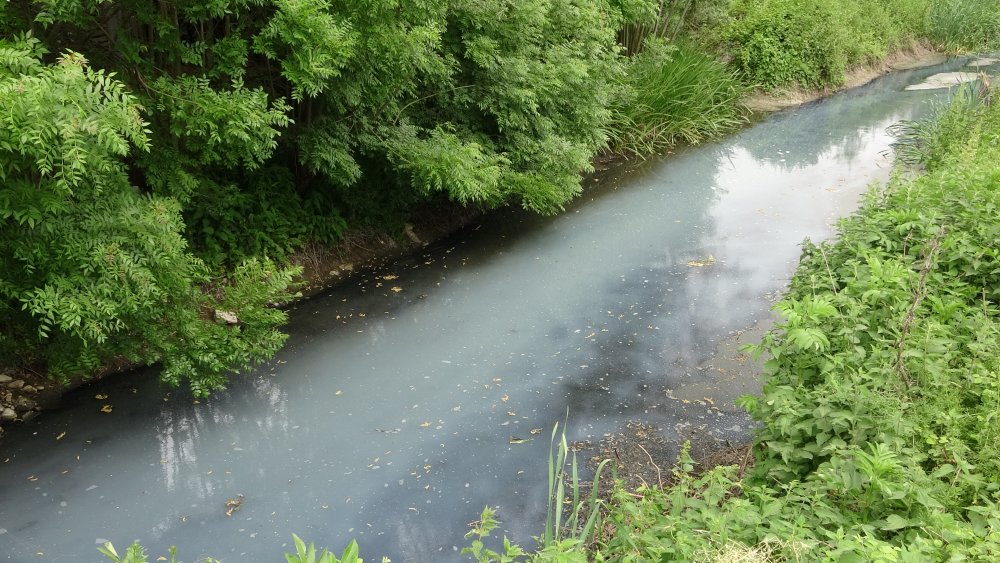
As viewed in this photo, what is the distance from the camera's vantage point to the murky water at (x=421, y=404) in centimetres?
387

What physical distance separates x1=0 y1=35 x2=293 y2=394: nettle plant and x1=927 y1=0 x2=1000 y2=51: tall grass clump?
16.7m

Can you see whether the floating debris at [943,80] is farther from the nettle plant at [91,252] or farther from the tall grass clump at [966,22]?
the nettle plant at [91,252]

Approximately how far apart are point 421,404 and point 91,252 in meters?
2.08

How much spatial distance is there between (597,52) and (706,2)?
536cm

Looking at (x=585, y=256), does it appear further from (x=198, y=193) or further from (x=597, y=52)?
(x=198, y=193)

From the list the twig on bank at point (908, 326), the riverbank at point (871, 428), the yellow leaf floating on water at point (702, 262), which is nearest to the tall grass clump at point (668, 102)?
the yellow leaf floating on water at point (702, 262)

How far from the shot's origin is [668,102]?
10.7 m

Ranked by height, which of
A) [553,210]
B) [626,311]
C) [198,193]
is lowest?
[626,311]

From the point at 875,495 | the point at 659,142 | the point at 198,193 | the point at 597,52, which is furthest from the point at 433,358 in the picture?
the point at 659,142

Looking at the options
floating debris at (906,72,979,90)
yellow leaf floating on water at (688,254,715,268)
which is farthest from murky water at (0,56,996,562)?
floating debris at (906,72,979,90)

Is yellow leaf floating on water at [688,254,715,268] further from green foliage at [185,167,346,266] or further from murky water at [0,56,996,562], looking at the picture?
green foliage at [185,167,346,266]

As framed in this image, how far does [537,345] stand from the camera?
554 centimetres

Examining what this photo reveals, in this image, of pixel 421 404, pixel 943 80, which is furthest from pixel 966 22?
pixel 421 404

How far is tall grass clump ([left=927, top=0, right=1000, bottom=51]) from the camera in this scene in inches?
632
